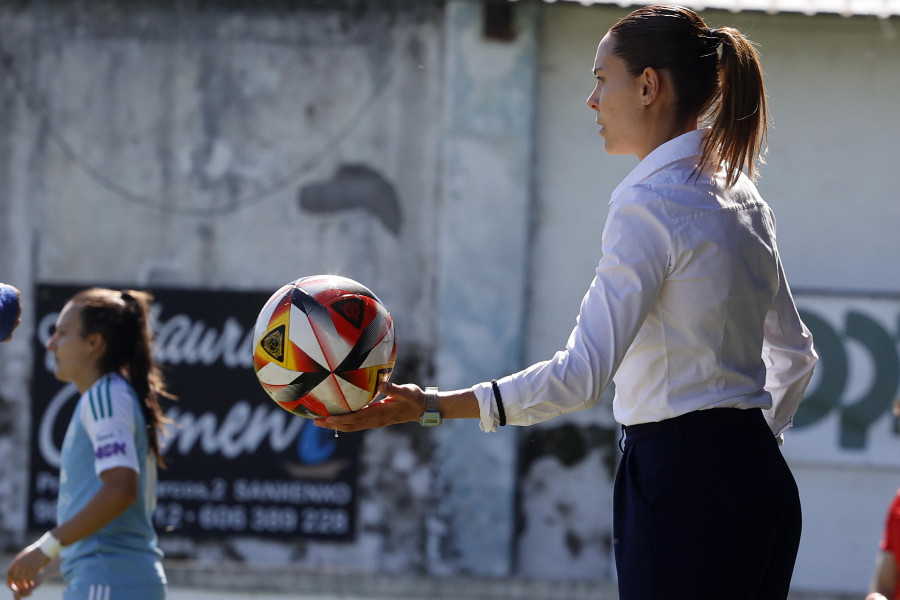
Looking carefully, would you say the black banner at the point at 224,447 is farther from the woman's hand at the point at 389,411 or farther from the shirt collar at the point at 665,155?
the shirt collar at the point at 665,155

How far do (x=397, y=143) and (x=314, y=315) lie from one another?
5.21 meters

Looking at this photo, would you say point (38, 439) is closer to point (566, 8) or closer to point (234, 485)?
point (234, 485)

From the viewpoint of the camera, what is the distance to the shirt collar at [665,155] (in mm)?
2350

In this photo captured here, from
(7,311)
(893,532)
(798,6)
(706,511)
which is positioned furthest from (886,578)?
(798,6)

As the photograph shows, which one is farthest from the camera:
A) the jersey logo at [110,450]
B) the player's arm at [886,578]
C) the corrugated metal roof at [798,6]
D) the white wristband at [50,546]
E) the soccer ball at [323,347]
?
the corrugated metal roof at [798,6]

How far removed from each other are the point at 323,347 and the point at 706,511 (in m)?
1.02

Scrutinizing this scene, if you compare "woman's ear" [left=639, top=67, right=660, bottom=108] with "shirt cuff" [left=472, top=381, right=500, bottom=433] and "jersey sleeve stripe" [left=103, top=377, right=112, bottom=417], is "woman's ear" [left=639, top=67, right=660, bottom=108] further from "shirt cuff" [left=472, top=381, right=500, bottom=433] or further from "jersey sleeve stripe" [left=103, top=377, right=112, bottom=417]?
"jersey sleeve stripe" [left=103, top=377, right=112, bottom=417]

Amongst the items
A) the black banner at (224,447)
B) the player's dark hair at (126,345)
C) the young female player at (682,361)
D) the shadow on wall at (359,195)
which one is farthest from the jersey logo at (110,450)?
the shadow on wall at (359,195)

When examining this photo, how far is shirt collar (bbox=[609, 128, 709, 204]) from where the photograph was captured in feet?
7.71

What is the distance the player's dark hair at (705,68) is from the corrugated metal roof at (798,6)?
17.0ft

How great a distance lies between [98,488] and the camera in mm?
3676

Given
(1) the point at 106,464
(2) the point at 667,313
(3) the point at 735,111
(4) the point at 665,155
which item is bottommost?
(1) the point at 106,464

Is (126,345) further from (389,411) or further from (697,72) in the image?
(697,72)

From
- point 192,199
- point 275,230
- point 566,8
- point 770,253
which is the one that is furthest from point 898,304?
point 770,253
